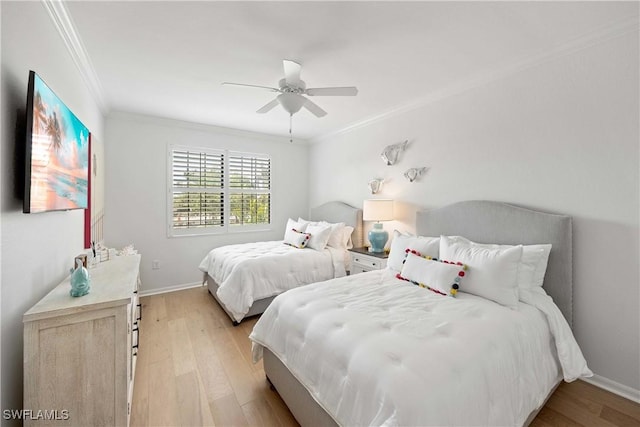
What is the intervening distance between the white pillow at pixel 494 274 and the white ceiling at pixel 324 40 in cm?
155

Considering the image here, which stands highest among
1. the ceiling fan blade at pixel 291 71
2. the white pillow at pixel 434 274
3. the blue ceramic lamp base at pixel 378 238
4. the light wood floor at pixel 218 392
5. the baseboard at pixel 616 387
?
the ceiling fan blade at pixel 291 71

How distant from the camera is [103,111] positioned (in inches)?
131

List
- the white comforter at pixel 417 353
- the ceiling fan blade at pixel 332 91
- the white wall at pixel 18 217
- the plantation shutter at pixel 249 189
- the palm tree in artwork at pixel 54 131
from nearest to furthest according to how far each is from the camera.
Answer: the white comforter at pixel 417 353 → the white wall at pixel 18 217 → the palm tree in artwork at pixel 54 131 → the ceiling fan blade at pixel 332 91 → the plantation shutter at pixel 249 189

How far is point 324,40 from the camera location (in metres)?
1.95

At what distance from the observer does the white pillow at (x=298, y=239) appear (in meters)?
3.70

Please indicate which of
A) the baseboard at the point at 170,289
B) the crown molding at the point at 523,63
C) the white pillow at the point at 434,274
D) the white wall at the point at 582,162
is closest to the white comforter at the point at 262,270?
the baseboard at the point at 170,289

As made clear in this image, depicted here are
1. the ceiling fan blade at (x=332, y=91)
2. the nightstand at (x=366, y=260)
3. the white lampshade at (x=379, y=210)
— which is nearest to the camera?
the ceiling fan blade at (x=332, y=91)

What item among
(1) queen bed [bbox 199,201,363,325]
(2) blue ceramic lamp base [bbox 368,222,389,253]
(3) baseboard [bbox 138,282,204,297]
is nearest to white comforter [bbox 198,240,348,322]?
(1) queen bed [bbox 199,201,363,325]

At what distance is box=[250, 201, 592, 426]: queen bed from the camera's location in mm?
1095

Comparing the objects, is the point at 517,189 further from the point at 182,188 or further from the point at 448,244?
the point at 182,188

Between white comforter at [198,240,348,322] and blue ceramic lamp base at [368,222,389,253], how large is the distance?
47 cm

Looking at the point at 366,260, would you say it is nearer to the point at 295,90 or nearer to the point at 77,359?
the point at 295,90

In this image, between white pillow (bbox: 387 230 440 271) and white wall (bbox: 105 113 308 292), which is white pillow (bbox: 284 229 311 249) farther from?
white pillow (bbox: 387 230 440 271)

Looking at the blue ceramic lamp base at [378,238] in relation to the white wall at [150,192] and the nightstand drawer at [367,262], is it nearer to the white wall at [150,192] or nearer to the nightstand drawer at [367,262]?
the nightstand drawer at [367,262]
